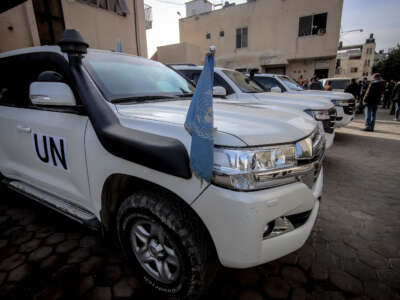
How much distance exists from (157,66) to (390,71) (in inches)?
1595

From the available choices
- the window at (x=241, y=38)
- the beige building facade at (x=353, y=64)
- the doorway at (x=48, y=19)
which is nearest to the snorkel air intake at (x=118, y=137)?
the doorway at (x=48, y=19)

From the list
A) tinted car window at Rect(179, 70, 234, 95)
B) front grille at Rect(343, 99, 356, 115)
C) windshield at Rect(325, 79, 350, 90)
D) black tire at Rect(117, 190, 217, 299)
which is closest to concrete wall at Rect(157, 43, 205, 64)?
windshield at Rect(325, 79, 350, 90)

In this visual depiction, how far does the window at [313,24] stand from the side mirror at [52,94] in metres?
21.8

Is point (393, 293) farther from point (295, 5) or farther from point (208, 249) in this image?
point (295, 5)

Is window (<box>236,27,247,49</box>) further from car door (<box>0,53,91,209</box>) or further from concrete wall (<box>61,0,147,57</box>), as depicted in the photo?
car door (<box>0,53,91,209</box>)

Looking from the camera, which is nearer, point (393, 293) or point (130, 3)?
point (393, 293)

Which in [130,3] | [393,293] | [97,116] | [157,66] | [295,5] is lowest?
[393,293]

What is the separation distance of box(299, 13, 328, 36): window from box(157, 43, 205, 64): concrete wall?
30.1 feet

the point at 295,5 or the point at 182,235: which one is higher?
the point at 295,5

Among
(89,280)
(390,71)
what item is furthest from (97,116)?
(390,71)

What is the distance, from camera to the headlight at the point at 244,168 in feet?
3.79

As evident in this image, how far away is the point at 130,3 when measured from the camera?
37.8ft

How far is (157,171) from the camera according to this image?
4.32ft

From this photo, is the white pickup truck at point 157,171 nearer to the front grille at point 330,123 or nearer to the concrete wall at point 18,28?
the front grille at point 330,123
